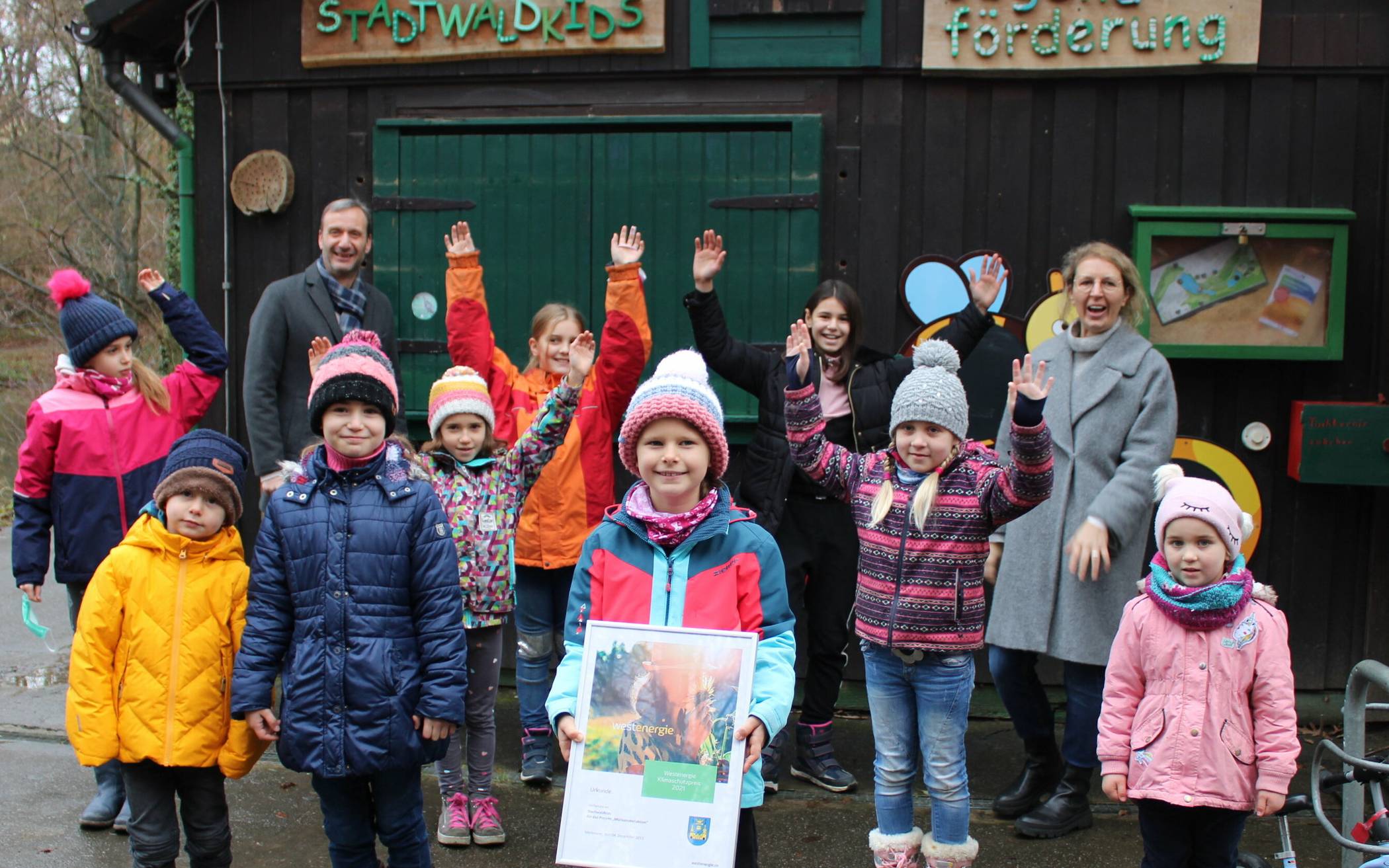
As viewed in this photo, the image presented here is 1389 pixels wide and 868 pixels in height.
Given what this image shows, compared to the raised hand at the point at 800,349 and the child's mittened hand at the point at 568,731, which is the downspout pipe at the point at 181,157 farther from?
the child's mittened hand at the point at 568,731

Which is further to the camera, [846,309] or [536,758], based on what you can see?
[536,758]

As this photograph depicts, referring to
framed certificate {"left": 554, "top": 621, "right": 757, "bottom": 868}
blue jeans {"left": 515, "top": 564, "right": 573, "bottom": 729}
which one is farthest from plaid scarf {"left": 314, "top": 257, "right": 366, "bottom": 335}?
framed certificate {"left": 554, "top": 621, "right": 757, "bottom": 868}

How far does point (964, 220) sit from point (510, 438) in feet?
7.12

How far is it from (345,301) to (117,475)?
108cm

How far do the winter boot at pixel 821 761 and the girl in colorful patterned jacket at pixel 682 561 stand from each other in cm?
166

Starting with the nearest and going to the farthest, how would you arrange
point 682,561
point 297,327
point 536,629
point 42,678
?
point 682,561, point 536,629, point 297,327, point 42,678

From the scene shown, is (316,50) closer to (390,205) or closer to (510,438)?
(390,205)

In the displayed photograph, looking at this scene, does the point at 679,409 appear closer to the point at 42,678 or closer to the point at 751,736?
the point at 751,736

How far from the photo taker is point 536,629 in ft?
14.8

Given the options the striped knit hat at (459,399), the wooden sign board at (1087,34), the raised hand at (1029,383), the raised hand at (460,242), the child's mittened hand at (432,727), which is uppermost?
the wooden sign board at (1087,34)

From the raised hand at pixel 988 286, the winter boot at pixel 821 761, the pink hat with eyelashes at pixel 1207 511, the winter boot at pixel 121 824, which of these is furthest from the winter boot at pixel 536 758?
the pink hat with eyelashes at pixel 1207 511

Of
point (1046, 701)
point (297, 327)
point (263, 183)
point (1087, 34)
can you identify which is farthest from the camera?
point (263, 183)

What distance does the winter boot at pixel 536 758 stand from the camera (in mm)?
4559

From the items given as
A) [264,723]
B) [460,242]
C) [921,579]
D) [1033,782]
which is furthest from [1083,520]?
[264,723]
